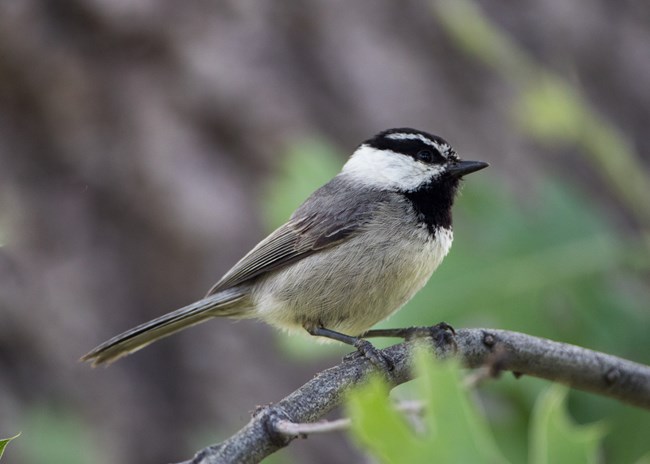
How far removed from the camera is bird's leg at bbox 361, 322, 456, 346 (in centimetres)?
222

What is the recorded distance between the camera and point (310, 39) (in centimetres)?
443

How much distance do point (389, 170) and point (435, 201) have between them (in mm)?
268

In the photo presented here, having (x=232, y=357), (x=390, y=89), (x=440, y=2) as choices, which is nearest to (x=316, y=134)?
(x=390, y=89)

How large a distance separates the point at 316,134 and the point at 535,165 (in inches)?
52.8

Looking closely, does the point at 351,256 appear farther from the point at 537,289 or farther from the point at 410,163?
the point at 537,289

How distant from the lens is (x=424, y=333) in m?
2.48

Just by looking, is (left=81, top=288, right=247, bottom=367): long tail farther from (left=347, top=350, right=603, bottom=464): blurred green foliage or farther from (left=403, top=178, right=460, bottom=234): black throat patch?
(left=347, top=350, right=603, bottom=464): blurred green foliage

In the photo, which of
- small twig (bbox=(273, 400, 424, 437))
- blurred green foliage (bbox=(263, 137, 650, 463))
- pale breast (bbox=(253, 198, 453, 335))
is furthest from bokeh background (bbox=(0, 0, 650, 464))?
small twig (bbox=(273, 400, 424, 437))

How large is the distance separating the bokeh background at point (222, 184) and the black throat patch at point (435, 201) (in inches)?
2.7

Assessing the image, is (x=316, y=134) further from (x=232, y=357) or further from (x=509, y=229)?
(x=509, y=229)

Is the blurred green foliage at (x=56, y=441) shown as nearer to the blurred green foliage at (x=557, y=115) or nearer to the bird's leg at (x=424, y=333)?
the bird's leg at (x=424, y=333)

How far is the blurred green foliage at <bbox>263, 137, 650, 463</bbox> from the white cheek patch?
0.48 ft

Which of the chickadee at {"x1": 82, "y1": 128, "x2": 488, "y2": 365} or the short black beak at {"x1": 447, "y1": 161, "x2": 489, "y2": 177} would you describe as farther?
the short black beak at {"x1": 447, "y1": 161, "x2": 489, "y2": 177}

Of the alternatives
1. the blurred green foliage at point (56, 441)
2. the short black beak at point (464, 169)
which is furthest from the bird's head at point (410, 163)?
the blurred green foliage at point (56, 441)
